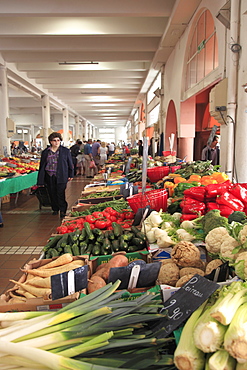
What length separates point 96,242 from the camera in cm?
320

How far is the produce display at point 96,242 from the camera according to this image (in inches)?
119

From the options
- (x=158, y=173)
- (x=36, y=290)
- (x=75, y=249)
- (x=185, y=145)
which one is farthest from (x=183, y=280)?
(x=185, y=145)

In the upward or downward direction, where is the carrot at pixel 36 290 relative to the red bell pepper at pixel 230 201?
downward

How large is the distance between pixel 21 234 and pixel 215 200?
4.09 meters

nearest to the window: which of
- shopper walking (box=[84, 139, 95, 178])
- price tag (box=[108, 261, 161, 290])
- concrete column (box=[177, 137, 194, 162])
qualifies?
concrete column (box=[177, 137, 194, 162])

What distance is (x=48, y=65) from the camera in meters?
13.5

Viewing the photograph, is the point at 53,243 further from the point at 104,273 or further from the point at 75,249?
the point at 104,273

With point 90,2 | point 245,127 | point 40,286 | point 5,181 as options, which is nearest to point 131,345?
point 40,286

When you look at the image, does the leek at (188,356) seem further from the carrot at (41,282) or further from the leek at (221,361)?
the carrot at (41,282)

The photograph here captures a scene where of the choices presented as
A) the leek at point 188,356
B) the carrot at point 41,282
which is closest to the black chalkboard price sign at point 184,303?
the leek at point 188,356

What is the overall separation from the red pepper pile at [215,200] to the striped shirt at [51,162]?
3.99m

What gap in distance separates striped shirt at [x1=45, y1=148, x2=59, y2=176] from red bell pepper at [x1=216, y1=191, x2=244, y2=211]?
4.44 meters

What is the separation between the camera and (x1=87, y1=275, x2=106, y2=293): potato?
7.16ft

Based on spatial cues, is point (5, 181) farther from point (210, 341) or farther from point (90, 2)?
point (210, 341)
